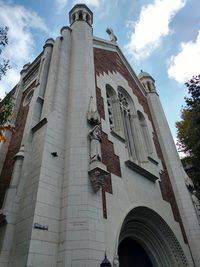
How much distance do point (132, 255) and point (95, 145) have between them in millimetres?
4567

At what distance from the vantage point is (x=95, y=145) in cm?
709

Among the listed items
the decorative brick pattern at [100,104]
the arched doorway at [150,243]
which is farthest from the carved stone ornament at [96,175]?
the decorative brick pattern at [100,104]

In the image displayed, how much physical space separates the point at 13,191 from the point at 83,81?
4.67 meters

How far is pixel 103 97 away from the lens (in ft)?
33.3

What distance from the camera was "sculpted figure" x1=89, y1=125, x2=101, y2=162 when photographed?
6804mm

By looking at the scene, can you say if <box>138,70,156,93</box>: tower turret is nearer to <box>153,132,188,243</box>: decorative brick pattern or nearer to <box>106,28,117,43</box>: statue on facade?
<box>106,28,117,43</box>: statue on facade

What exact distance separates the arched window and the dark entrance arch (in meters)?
4.08

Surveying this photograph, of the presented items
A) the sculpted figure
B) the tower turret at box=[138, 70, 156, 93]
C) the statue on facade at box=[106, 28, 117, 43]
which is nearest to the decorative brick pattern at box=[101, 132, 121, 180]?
the sculpted figure

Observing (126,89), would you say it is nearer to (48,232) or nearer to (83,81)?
(83,81)

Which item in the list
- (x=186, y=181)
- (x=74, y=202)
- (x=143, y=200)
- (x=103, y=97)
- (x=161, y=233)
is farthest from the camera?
(x=186, y=181)

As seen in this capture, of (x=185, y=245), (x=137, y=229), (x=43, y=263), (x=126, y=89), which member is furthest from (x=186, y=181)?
(x=43, y=263)

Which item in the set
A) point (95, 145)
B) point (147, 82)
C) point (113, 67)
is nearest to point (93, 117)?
point (95, 145)

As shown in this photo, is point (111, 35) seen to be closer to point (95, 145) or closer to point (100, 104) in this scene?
point (100, 104)

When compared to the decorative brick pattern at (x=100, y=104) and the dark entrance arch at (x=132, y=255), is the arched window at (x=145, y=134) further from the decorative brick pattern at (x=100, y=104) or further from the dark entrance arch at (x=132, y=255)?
the dark entrance arch at (x=132, y=255)
